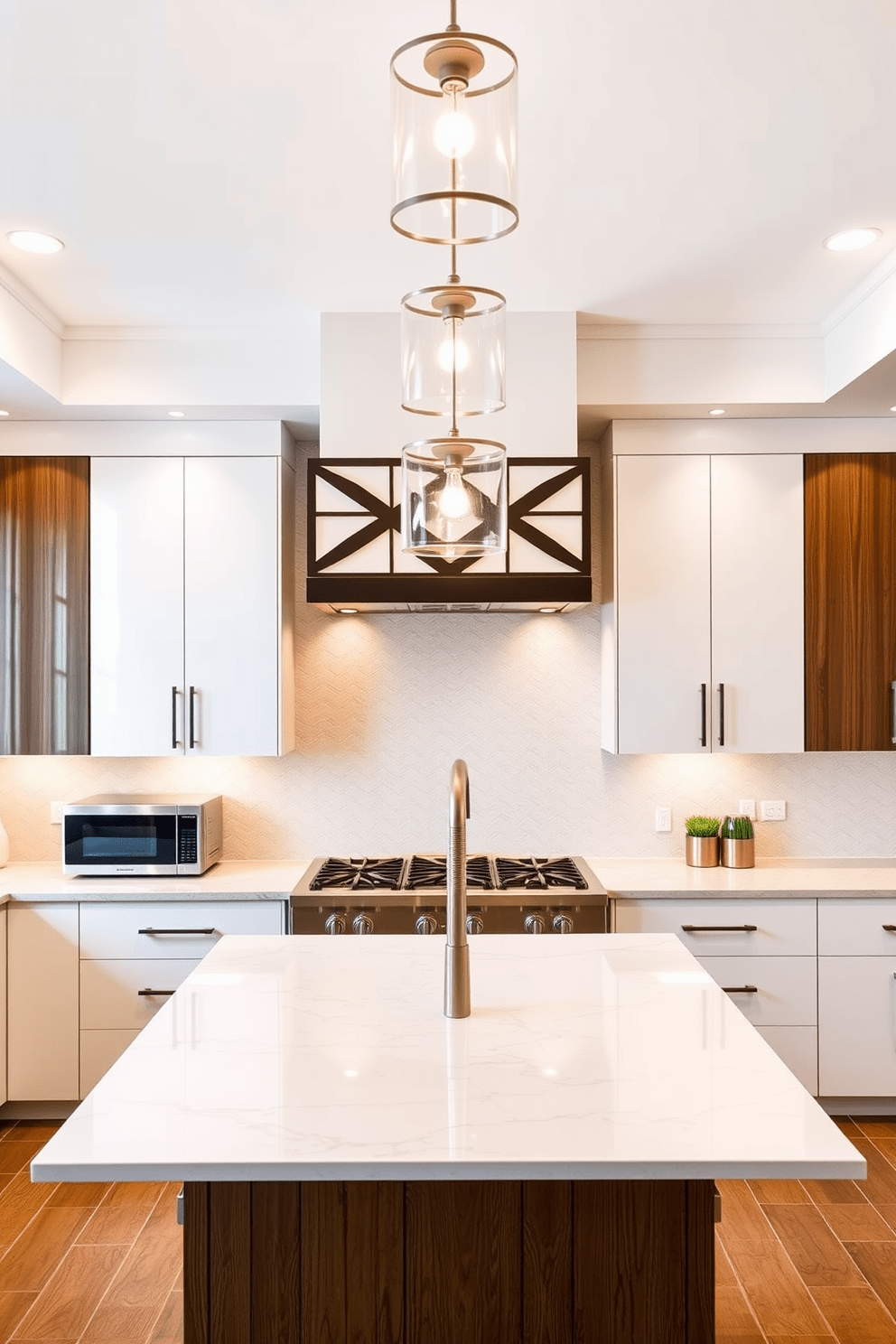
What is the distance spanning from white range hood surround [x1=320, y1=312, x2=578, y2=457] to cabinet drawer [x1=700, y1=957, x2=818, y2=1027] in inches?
74.6

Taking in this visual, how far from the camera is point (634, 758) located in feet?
13.6

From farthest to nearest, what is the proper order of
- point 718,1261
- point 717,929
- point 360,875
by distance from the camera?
1. point 360,875
2. point 717,929
3. point 718,1261

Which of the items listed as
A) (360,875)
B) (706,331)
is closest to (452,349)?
(706,331)

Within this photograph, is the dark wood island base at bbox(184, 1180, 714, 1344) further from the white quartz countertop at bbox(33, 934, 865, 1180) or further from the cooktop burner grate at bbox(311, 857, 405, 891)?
the cooktop burner grate at bbox(311, 857, 405, 891)

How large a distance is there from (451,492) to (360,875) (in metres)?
2.42

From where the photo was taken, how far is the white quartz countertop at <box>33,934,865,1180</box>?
138 cm

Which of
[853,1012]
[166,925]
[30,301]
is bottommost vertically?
[853,1012]

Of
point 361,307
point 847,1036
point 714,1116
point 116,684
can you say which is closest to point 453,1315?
point 714,1116

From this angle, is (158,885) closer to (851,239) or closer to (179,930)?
(179,930)

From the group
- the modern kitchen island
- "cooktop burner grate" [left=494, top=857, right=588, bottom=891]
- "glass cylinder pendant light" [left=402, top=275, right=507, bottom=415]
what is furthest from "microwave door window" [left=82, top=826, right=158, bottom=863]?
"glass cylinder pendant light" [left=402, top=275, right=507, bottom=415]

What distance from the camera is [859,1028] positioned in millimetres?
3598

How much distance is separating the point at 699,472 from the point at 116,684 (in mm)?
2324

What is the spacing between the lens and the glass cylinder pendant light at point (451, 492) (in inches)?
59.7

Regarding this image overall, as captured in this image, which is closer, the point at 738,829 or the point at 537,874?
the point at 537,874
